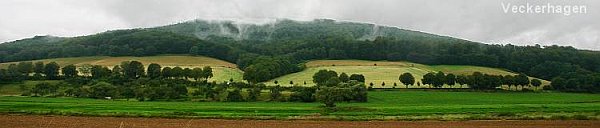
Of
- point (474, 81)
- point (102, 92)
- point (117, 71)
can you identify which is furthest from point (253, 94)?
point (474, 81)

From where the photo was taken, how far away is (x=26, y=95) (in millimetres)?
105938

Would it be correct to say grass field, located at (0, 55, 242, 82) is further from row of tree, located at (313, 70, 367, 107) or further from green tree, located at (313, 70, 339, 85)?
row of tree, located at (313, 70, 367, 107)

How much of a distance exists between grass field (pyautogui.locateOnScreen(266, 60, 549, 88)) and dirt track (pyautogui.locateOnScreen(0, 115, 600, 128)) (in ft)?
232

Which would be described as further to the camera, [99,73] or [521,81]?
[99,73]

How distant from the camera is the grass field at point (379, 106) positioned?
65688 mm

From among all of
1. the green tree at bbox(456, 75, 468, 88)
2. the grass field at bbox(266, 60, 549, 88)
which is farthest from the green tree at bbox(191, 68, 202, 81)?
the green tree at bbox(456, 75, 468, 88)

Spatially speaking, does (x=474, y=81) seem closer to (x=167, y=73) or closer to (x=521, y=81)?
(x=521, y=81)

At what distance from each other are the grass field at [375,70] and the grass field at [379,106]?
23799mm

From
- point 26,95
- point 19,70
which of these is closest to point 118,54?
point 19,70

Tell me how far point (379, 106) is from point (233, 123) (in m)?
34.9

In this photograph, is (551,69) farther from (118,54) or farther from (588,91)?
(118,54)

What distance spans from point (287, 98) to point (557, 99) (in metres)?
46.0

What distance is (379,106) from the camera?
8338 cm

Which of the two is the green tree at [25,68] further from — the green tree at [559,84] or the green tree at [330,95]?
the green tree at [559,84]
